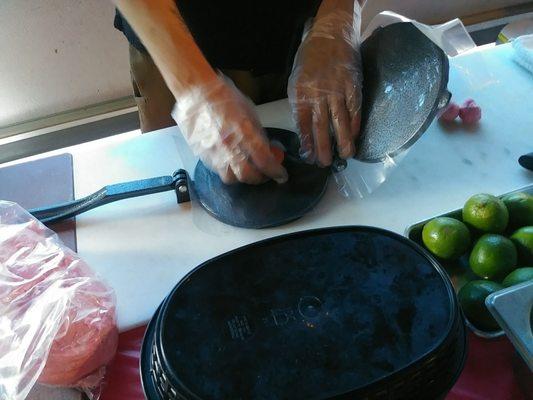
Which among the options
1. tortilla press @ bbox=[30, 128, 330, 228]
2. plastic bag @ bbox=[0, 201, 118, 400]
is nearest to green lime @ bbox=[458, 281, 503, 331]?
tortilla press @ bbox=[30, 128, 330, 228]

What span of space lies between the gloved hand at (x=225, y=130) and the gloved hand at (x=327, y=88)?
8 cm

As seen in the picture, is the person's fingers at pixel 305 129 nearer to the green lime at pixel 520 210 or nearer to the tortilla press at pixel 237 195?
the tortilla press at pixel 237 195

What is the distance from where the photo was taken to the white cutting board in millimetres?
654

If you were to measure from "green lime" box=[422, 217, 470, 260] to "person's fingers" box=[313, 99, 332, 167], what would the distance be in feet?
0.63

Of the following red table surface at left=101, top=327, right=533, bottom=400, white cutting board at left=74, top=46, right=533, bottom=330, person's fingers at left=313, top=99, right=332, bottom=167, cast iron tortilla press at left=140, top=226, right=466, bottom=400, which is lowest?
red table surface at left=101, top=327, right=533, bottom=400

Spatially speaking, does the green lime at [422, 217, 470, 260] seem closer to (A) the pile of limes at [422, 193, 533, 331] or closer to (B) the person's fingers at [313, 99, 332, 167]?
(A) the pile of limes at [422, 193, 533, 331]

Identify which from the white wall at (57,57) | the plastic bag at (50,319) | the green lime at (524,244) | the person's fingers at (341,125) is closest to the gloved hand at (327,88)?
the person's fingers at (341,125)

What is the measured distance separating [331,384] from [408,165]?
1.48 feet

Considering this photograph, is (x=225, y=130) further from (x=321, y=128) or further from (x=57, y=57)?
(x=57, y=57)

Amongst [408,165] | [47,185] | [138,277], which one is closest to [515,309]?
[408,165]

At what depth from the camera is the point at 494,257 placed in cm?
55

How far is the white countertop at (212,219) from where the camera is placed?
0.66 meters

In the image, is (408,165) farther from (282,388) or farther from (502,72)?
→ (282,388)

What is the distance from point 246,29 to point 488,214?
1.60 ft
